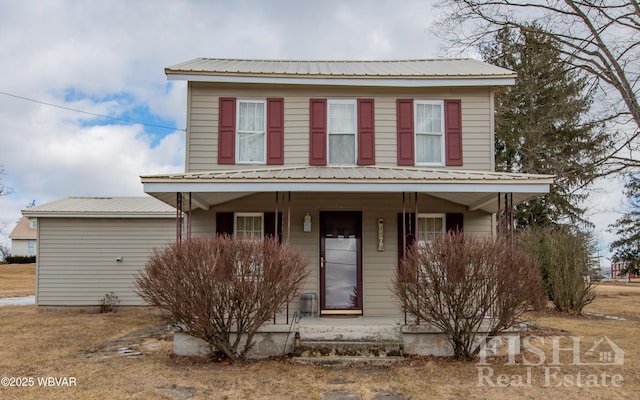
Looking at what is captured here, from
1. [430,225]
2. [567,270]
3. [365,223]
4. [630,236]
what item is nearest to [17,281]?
[365,223]

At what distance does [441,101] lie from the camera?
37.1 feet

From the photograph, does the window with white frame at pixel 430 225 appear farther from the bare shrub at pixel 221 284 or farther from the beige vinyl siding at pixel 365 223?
the bare shrub at pixel 221 284

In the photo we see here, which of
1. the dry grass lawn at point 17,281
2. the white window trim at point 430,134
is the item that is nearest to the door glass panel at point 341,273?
the white window trim at point 430,134

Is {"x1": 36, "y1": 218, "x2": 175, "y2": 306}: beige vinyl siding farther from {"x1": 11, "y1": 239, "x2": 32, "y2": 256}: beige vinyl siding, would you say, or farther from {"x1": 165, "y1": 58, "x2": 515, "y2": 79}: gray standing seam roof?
{"x1": 11, "y1": 239, "x2": 32, "y2": 256}: beige vinyl siding

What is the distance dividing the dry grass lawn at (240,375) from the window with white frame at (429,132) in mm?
4350

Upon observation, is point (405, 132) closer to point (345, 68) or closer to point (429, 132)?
point (429, 132)

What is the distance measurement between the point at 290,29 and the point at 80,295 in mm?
9948

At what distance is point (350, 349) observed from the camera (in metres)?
8.17

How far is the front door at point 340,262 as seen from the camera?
34.2ft

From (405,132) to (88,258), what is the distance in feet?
31.4

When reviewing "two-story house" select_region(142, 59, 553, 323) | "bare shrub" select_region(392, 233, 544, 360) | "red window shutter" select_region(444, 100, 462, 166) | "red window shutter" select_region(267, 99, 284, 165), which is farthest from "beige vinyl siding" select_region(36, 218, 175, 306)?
"bare shrub" select_region(392, 233, 544, 360)

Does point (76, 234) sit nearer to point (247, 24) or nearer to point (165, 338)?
point (165, 338)

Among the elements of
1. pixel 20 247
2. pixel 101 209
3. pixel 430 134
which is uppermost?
pixel 430 134

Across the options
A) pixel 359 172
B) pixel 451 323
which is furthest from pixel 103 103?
pixel 451 323
